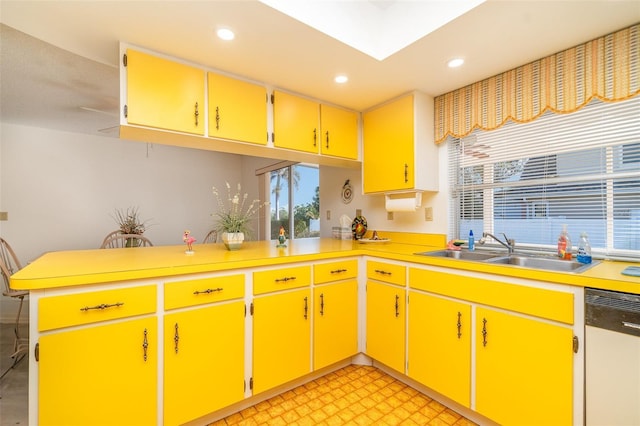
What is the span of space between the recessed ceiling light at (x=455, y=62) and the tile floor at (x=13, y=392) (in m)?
3.49

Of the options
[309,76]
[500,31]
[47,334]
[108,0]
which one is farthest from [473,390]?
[108,0]

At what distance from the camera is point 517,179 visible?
6.67 ft

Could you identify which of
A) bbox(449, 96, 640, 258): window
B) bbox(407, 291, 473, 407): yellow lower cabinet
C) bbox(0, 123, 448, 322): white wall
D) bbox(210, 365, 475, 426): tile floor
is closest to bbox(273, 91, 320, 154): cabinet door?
bbox(0, 123, 448, 322): white wall

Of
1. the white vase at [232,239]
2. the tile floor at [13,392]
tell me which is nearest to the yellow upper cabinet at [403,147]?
the white vase at [232,239]

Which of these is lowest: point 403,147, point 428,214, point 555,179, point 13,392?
point 13,392

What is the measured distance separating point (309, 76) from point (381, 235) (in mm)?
1651

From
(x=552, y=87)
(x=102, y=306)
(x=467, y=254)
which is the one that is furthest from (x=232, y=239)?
(x=552, y=87)

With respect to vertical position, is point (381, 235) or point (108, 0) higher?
point (108, 0)

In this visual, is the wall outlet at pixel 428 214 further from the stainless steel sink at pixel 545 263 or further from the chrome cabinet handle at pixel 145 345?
the chrome cabinet handle at pixel 145 345

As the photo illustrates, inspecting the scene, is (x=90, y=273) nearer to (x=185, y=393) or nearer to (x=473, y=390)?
(x=185, y=393)

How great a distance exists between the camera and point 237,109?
2.05 meters

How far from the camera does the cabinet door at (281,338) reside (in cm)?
177

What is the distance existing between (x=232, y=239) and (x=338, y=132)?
1.37 m

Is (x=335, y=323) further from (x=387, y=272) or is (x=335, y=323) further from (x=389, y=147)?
(x=389, y=147)
